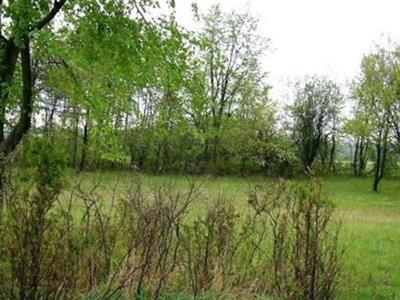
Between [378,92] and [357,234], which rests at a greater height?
[378,92]

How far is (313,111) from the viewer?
1886 inches

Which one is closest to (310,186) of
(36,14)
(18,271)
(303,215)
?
(303,215)

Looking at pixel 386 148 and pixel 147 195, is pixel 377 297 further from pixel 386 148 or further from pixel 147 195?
pixel 386 148

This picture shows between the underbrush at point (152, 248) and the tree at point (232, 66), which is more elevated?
the tree at point (232, 66)

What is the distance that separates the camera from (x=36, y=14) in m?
9.09

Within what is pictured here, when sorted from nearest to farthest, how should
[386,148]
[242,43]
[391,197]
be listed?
[391,197] → [386,148] → [242,43]

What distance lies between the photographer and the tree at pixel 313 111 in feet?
157

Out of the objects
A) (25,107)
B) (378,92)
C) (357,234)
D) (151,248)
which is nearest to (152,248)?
(151,248)

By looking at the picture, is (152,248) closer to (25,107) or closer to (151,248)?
(151,248)

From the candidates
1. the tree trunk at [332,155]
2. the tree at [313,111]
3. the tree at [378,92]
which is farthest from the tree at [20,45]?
the tree trunk at [332,155]

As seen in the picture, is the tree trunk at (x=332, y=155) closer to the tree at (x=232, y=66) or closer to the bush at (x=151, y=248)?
the tree at (x=232, y=66)

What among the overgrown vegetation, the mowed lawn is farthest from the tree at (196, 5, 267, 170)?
the overgrown vegetation

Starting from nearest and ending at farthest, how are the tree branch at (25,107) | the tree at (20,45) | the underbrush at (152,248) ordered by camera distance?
1. the underbrush at (152,248)
2. the tree at (20,45)
3. the tree branch at (25,107)

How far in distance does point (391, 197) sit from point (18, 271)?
1348 inches
